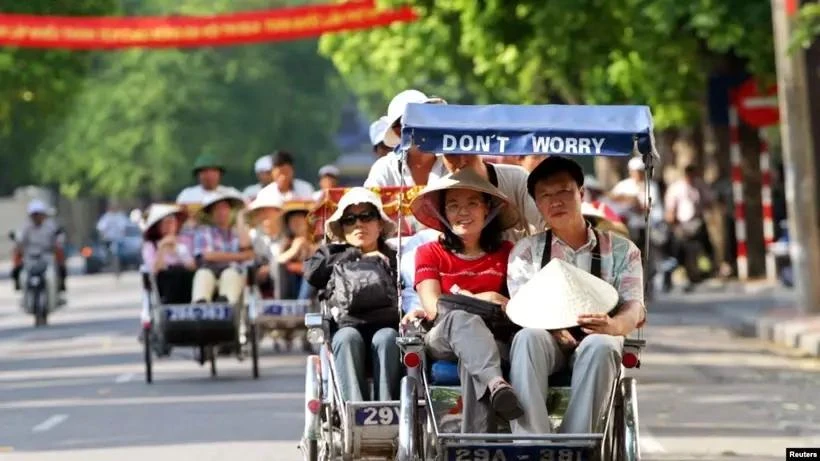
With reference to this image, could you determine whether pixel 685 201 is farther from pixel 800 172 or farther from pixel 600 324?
pixel 600 324

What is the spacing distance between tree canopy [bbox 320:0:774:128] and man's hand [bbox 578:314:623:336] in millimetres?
18543

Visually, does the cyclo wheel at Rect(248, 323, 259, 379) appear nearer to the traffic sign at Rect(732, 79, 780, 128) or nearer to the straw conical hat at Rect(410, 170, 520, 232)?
the straw conical hat at Rect(410, 170, 520, 232)

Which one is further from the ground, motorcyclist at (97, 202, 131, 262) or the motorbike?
motorcyclist at (97, 202, 131, 262)

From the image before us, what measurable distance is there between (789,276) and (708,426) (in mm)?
17467

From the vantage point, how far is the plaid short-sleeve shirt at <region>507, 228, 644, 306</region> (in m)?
11.3

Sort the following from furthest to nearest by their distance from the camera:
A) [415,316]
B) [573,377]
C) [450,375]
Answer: [415,316], [450,375], [573,377]

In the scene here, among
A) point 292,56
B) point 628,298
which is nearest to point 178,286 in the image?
point 628,298

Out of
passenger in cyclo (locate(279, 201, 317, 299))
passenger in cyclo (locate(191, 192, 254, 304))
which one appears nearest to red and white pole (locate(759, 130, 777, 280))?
passenger in cyclo (locate(279, 201, 317, 299))

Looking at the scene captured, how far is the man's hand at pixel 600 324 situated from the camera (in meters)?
11.0

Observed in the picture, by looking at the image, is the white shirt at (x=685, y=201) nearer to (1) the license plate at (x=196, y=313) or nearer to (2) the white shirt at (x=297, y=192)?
(2) the white shirt at (x=297, y=192)

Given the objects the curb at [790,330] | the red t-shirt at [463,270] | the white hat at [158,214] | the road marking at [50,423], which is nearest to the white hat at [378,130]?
the road marking at [50,423]

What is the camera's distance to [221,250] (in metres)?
22.3

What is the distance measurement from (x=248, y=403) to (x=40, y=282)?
1696 cm

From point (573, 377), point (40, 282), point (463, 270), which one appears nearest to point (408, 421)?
point (573, 377)
